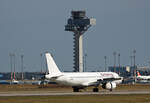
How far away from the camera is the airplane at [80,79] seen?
102m

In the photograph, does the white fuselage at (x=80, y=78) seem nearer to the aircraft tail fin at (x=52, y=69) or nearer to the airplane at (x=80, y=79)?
the airplane at (x=80, y=79)

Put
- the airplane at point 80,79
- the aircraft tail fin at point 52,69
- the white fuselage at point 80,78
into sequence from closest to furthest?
the aircraft tail fin at point 52,69 → the airplane at point 80,79 → the white fuselage at point 80,78

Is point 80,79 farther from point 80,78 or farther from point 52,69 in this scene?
point 52,69

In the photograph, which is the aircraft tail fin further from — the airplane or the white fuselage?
the white fuselage

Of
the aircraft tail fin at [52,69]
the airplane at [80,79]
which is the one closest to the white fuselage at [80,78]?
the airplane at [80,79]

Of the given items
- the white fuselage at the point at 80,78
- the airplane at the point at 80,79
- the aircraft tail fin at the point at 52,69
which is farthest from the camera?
the white fuselage at the point at 80,78

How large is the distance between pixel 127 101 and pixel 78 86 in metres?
36.6

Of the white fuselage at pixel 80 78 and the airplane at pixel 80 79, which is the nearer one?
the airplane at pixel 80 79

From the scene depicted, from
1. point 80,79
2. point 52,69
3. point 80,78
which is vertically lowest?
point 80,79

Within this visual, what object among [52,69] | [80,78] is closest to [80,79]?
[80,78]

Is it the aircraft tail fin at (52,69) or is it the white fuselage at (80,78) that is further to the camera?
the white fuselage at (80,78)

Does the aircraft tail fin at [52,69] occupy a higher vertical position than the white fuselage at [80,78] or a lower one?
higher

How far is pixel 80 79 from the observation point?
105m

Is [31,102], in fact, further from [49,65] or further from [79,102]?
[49,65]
